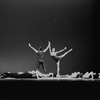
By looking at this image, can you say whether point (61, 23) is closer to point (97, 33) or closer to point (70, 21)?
point (70, 21)

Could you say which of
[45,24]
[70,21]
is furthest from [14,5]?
[70,21]

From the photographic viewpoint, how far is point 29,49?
10.1 ft

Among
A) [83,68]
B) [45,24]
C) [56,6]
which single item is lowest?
[83,68]

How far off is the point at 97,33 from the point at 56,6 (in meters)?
0.53

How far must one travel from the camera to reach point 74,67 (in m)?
3.06

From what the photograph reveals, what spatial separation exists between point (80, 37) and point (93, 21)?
220 mm
